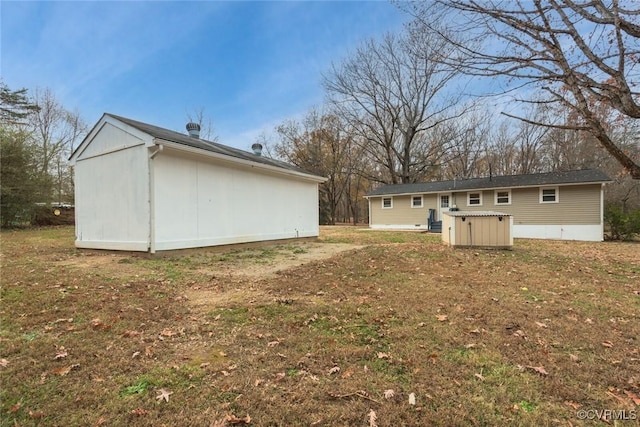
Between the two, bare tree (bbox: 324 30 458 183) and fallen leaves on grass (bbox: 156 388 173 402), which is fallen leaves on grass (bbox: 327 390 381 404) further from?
bare tree (bbox: 324 30 458 183)

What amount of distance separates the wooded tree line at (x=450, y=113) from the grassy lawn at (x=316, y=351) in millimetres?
2880

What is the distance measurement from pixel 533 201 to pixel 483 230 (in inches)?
344

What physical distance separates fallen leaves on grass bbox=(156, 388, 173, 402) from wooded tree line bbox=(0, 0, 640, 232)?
213 inches

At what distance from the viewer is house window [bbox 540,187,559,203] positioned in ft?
49.6

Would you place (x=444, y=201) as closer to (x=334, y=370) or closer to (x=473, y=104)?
(x=473, y=104)

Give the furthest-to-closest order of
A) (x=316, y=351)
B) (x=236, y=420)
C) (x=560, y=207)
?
(x=560, y=207)
(x=316, y=351)
(x=236, y=420)

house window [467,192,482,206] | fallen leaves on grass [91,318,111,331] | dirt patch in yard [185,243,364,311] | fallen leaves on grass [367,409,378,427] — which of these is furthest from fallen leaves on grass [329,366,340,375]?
house window [467,192,482,206]

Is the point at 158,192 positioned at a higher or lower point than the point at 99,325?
higher

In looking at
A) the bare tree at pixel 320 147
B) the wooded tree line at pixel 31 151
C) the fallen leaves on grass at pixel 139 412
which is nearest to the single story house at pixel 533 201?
the bare tree at pixel 320 147

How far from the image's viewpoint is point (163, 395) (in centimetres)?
216

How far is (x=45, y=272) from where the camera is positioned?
5.86 metres

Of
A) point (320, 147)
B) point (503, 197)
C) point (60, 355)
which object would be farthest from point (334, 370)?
point (320, 147)

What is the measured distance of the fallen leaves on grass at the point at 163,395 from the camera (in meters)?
2.12

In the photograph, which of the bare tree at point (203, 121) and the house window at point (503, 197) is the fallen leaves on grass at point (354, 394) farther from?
the bare tree at point (203, 121)
